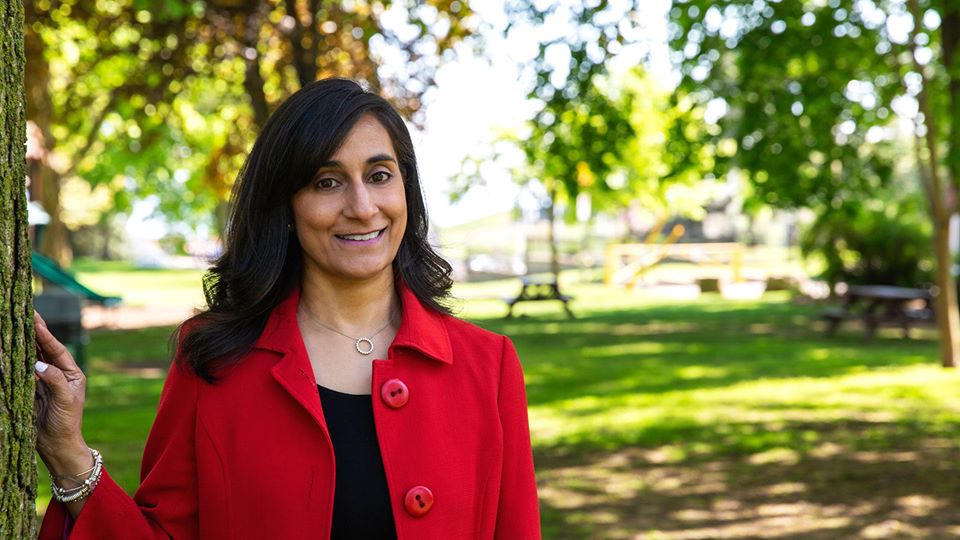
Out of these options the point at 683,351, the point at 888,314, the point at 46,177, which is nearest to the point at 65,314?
the point at 683,351

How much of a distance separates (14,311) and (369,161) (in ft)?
2.54

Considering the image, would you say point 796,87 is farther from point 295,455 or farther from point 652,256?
point 652,256

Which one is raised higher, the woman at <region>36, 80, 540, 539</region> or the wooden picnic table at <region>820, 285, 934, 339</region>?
the woman at <region>36, 80, 540, 539</region>

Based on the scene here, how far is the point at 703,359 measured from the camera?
Result: 16.9 metres

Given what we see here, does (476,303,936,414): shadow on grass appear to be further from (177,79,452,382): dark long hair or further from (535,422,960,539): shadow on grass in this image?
(177,79,452,382): dark long hair

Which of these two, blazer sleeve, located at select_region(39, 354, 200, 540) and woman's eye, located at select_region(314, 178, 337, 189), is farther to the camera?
woman's eye, located at select_region(314, 178, 337, 189)

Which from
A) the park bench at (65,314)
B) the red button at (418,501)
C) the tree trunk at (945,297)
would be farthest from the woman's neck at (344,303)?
the tree trunk at (945,297)

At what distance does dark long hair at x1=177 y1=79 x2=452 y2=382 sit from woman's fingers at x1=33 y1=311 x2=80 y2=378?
26 cm

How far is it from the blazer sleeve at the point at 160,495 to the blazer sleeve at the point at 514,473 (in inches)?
25.8

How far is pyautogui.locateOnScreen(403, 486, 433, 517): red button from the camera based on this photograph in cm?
239

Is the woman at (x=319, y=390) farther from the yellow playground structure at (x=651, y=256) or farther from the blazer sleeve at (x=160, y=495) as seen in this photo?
the yellow playground structure at (x=651, y=256)

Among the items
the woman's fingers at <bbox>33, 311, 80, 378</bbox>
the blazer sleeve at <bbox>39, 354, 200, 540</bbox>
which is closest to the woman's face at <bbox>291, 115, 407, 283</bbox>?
the blazer sleeve at <bbox>39, 354, 200, 540</bbox>

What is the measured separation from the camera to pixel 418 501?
7.86 feet

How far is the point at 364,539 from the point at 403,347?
412mm
